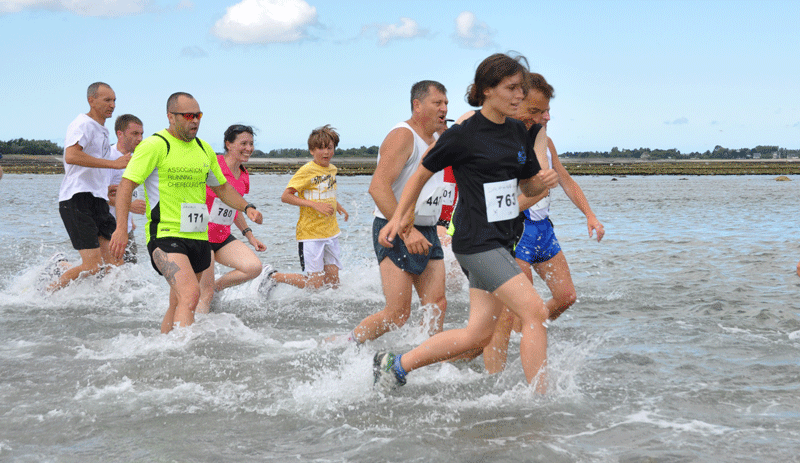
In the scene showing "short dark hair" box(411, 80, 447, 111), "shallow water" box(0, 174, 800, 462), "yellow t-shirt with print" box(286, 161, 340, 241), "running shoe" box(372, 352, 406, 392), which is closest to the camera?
"shallow water" box(0, 174, 800, 462)

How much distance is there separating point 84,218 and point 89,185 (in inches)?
14.8

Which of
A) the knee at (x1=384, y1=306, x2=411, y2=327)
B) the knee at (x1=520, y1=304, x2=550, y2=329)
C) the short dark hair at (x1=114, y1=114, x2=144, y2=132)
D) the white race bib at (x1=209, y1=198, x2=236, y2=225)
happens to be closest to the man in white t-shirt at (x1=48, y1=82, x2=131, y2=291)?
the short dark hair at (x1=114, y1=114, x2=144, y2=132)

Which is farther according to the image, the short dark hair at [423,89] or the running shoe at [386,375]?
the short dark hair at [423,89]

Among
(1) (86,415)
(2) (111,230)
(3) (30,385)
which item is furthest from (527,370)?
(2) (111,230)

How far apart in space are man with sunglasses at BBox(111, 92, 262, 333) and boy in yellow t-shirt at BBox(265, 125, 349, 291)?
221cm

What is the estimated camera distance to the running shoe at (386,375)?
475cm

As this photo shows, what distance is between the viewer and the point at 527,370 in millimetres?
4320

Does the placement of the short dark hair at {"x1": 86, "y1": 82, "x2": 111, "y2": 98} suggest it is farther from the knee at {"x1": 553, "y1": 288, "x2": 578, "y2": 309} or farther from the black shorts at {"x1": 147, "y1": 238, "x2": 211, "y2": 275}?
the knee at {"x1": 553, "y1": 288, "x2": 578, "y2": 309}

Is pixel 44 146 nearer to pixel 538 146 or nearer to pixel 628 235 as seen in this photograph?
pixel 628 235

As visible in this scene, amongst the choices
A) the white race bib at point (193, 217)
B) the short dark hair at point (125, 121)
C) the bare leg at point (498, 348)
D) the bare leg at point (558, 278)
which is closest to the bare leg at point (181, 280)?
the white race bib at point (193, 217)

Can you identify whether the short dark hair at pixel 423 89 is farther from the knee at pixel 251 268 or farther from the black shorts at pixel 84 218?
the black shorts at pixel 84 218

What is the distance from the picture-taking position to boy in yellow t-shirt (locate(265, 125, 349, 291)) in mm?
7930

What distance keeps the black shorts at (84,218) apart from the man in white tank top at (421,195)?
3931 millimetres

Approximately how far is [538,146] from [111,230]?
5284 millimetres
